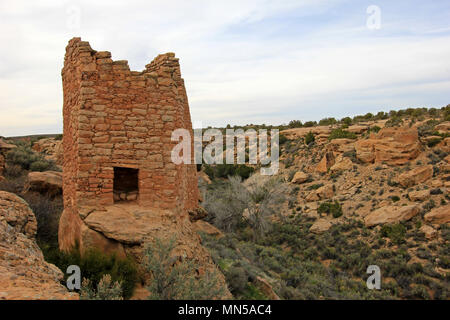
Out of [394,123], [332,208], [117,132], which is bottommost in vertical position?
[332,208]

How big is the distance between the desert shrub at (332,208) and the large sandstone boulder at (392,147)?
4.84 metres

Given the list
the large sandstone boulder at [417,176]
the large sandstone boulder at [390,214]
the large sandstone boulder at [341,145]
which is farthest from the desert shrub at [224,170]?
the large sandstone boulder at [390,214]

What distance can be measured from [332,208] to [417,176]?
16.8 ft

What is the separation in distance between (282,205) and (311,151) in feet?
29.4

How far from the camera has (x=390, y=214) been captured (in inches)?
655

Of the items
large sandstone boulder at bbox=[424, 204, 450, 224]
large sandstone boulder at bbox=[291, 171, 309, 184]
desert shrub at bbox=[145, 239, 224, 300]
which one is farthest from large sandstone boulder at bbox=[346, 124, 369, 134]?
desert shrub at bbox=[145, 239, 224, 300]

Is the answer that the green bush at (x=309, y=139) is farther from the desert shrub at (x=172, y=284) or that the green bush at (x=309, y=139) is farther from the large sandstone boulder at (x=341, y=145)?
the desert shrub at (x=172, y=284)

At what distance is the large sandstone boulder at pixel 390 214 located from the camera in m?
16.0

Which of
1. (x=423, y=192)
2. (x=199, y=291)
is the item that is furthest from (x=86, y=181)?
(x=423, y=192)

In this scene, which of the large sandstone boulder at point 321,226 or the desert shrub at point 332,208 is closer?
the large sandstone boulder at point 321,226

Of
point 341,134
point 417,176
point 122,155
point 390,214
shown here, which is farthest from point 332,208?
point 122,155

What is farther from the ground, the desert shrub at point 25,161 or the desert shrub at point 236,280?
the desert shrub at point 25,161

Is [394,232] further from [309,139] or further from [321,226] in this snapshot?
[309,139]

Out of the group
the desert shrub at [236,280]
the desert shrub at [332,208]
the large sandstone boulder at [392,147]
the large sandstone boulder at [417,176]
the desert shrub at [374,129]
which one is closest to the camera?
the desert shrub at [236,280]
